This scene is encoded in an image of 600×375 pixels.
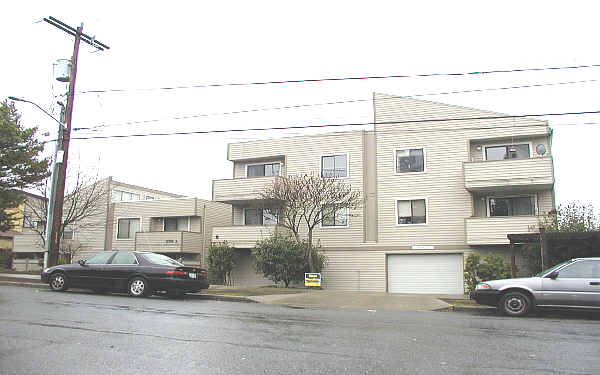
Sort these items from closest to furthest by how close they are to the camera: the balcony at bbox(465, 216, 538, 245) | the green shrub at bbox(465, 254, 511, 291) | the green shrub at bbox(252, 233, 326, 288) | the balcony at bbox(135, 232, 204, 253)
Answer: the green shrub at bbox(465, 254, 511, 291)
the balcony at bbox(465, 216, 538, 245)
the green shrub at bbox(252, 233, 326, 288)
the balcony at bbox(135, 232, 204, 253)

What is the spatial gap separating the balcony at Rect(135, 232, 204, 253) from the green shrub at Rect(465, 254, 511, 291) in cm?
1747

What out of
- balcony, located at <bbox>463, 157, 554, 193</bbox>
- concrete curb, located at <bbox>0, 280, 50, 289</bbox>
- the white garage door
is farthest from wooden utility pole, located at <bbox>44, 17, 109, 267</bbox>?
balcony, located at <bbox>463, 157, 554, 193</bbox>

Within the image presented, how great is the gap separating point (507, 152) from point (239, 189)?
13.3 metres

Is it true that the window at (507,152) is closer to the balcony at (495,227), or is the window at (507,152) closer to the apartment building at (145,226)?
the balcony at (495,227)

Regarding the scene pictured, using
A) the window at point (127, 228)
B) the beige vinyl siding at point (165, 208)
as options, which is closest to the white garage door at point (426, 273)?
the beige vinyl siding at point (165, 208)

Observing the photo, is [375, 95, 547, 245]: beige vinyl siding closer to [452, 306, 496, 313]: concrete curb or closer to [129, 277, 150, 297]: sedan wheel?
[452, 306, 496, 313]: concrete curb

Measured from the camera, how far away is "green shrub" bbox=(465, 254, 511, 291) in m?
19.0

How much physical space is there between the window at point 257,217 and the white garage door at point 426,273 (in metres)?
6.51

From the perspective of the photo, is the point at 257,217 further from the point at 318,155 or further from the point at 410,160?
the point at 410,160

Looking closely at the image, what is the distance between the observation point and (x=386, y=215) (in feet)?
82.3

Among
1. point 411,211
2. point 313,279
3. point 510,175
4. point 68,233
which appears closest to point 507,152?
point 510,175

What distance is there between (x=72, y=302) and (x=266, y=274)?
12037 mm

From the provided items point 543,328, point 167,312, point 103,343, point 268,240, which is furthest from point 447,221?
point 103,343

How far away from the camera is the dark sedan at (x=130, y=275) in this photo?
48.1ft
